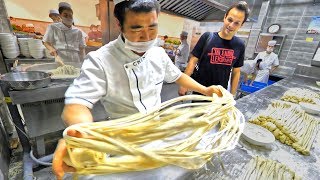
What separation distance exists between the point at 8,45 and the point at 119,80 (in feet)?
8.94

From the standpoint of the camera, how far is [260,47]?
6.20 metres

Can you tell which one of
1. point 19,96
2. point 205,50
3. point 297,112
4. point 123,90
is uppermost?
point 205,50

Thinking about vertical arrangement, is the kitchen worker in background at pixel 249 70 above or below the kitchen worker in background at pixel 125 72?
below

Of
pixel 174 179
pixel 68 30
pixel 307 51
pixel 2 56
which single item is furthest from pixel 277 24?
pixel 2 56

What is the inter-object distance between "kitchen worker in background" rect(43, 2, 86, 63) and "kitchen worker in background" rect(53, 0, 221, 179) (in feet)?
7.47

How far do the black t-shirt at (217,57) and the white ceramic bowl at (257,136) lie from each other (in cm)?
93

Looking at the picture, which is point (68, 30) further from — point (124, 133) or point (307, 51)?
point (307, 51)

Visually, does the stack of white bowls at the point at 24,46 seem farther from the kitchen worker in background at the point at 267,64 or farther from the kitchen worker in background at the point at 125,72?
the kitchen worker in background at the point at 267,64

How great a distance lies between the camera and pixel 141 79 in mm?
1021

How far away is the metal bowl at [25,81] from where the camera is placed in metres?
1.50

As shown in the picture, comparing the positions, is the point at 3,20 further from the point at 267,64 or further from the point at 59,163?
the point at 267,64

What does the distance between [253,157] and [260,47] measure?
6.58 m

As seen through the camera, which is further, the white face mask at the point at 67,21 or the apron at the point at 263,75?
the apron at the point at 263,75

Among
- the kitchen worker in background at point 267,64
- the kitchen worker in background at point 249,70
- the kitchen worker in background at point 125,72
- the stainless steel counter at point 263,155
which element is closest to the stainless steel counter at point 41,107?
the kitchen worker in background at point 125,72
